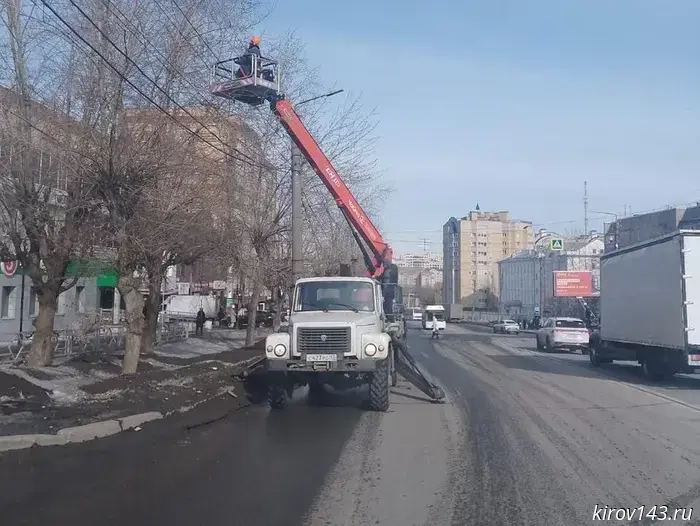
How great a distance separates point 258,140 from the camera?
23.7 metres

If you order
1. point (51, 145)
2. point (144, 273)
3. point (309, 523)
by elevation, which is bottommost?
point (309, 523)

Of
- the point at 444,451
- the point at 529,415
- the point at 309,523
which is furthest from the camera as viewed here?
the point at 529,415

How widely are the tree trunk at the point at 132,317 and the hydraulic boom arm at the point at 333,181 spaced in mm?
6403

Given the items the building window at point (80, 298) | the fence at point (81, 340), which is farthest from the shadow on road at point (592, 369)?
the building window at point (80, 298)

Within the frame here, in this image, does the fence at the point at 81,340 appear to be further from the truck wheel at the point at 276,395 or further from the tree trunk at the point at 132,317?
the truck wheel at the point at 276,395

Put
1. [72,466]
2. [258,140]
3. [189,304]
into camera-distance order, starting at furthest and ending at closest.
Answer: [189,304], [258,140], [72,466]

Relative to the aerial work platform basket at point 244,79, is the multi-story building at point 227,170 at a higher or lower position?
lower

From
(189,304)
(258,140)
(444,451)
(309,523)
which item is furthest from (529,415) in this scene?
(189,304)

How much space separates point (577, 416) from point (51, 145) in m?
11.4

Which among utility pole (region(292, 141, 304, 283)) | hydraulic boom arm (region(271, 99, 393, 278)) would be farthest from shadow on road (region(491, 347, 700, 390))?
utility pole (region(292, 141, 304, 283))

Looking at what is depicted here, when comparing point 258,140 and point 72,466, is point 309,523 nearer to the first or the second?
point 72,466

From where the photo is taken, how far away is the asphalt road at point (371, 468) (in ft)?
22.5

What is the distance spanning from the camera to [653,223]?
84.9 m

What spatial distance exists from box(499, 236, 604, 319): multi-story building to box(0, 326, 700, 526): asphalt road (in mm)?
75200
